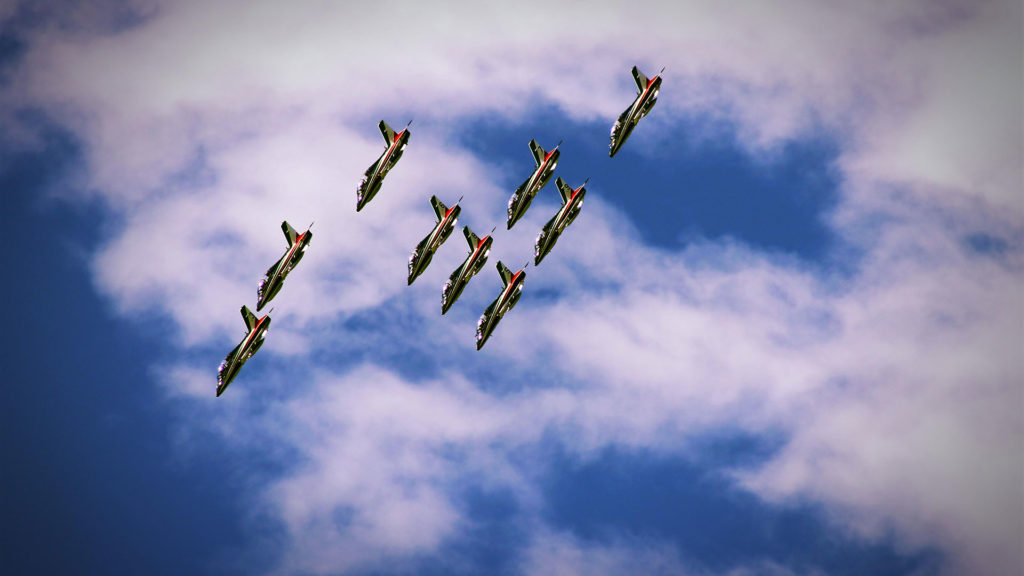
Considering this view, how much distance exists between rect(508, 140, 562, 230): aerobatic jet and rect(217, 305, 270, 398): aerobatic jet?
32.4 m

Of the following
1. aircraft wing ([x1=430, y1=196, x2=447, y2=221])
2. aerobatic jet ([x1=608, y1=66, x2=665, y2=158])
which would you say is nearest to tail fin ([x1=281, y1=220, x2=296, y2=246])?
aircraft wing ([x1=430, y1=196, x2=447, y2=221])

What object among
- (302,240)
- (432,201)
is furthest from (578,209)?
(302,240)

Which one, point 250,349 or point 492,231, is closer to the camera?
point 492,231

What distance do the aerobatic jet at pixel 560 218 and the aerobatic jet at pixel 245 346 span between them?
3391 centimetres

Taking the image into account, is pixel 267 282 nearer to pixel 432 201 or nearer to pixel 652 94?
pixel 432 201

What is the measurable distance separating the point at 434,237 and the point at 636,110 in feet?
92.2

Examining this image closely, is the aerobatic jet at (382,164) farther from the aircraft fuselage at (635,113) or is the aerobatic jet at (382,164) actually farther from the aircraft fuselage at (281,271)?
the aircraft fuselage at (635,113)

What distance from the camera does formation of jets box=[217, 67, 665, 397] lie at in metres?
111

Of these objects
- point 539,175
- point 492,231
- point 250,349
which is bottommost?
point 250,349

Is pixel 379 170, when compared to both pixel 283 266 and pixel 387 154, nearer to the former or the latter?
pixel 387 154

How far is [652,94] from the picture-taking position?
383ft

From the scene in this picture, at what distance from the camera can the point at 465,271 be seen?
363 ft

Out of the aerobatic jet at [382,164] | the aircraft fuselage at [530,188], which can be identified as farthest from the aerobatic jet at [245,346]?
the aircraft fuselage at [530,188]

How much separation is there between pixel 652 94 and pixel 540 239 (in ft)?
75.7
